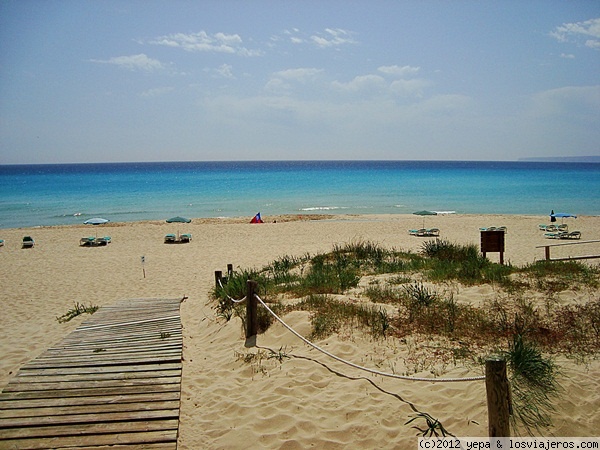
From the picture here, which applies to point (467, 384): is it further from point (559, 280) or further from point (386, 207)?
point (386, 207)

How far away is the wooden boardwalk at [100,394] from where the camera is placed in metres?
4.50

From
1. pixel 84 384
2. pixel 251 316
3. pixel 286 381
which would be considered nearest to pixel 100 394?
pixel 84 384

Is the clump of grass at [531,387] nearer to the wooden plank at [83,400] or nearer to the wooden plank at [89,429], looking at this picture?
the wooden plank at [89,429]

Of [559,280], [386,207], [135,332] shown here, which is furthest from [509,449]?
[386,207]

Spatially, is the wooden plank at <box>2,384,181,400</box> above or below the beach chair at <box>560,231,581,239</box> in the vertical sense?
above

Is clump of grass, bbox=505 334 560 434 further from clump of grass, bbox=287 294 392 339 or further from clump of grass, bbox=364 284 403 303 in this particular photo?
clump of grass, bbox=364 284 403 303

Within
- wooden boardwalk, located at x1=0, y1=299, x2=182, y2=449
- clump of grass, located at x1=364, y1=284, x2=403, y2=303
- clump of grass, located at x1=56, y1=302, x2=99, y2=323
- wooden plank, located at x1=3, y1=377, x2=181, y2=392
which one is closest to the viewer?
wooden boardwalk, located at x1=0, y1=299, x2=182, y2=449

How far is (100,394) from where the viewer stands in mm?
5328

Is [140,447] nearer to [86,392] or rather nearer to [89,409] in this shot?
[89,409]

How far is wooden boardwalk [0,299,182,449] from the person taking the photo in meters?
4.50

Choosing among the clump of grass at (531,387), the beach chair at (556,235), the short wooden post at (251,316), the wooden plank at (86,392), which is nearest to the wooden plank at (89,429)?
the wooden plank at (86,392)

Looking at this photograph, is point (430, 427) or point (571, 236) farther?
point (571, 236)

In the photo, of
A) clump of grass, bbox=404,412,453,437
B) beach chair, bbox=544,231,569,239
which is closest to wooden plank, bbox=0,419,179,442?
clump of grass, bbox=404,412,453,437

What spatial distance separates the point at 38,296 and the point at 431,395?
11.6 metres
